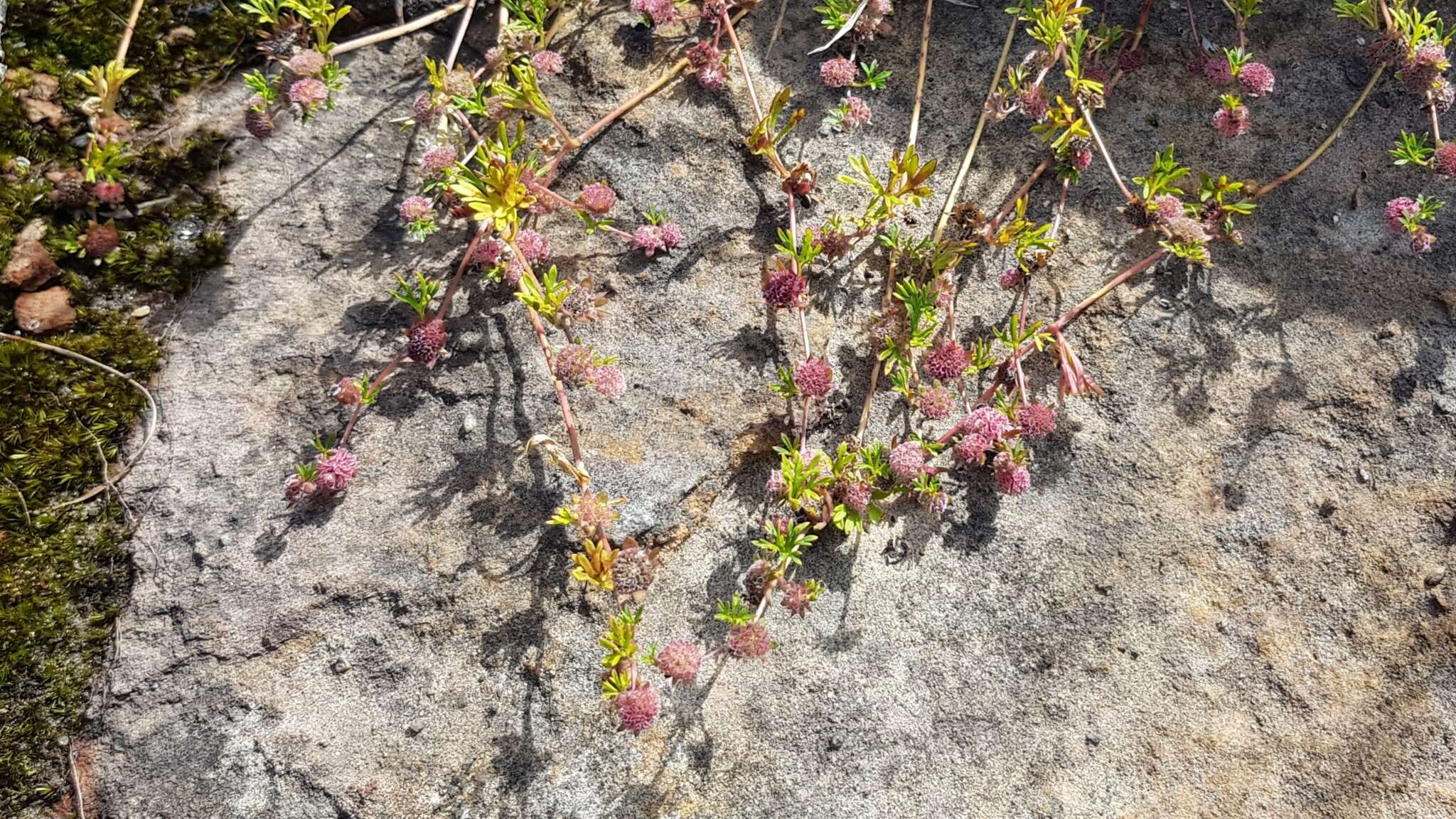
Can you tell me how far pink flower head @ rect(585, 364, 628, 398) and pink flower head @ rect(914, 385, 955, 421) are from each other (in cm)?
101

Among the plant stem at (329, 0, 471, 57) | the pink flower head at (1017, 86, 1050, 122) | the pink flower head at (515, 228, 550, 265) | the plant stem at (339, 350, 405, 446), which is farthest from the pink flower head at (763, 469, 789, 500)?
the plant stem at (329, 0, 471, 57)

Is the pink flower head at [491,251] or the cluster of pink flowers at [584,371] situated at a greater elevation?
the pink flower head at [491,251]

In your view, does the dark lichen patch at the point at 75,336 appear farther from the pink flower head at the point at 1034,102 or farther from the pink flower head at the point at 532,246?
the pink flower head at the point at 1034,102

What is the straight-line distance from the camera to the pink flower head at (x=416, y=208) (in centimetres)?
299

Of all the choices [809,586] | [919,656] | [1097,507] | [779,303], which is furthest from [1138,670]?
[779,303]

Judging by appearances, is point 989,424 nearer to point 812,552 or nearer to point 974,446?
point 974,446

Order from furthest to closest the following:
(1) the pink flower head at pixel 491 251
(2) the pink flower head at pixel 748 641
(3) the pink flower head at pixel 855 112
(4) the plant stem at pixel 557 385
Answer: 1. (3) the pink flower head at pixel 855 112
2. (1) the pink flower head at pixel 491 251
3. (4) the plant stem at pixel 557 385
4. (2) the pink flower head at pixel 748 641

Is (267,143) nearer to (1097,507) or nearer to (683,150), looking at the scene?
(683,150)

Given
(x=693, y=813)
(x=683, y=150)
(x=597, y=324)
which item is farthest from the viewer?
(x=683, y=150)

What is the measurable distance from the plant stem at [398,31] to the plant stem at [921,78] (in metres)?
1.79

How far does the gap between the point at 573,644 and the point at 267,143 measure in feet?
7.23

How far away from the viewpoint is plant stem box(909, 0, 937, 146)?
325 cm

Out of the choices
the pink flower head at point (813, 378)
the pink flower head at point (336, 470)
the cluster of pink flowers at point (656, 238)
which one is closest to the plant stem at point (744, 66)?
the cluster of pink flowers at point (656, 238)

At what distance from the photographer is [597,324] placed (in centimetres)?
302
